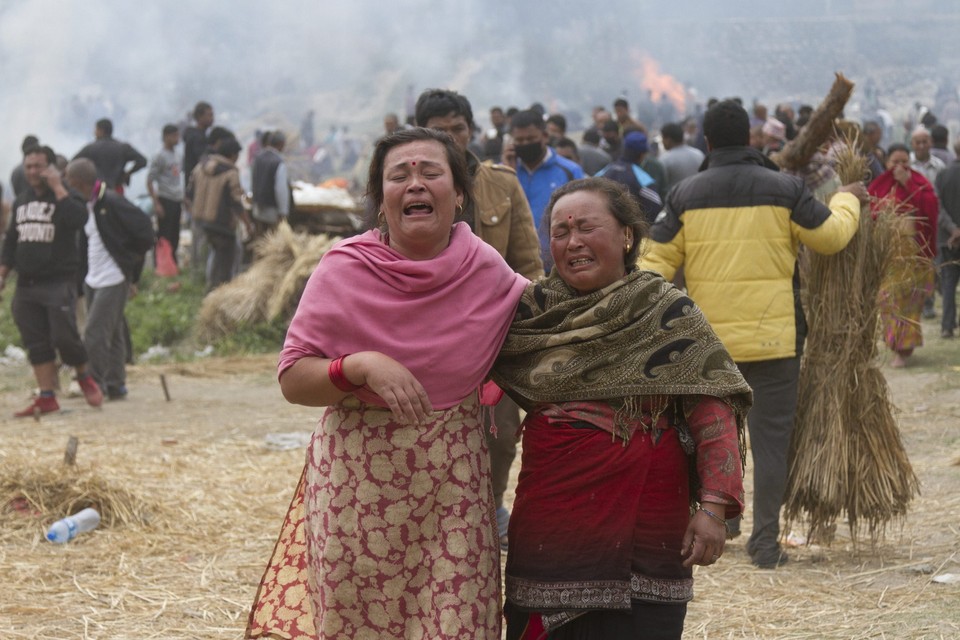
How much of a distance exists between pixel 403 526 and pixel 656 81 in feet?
126

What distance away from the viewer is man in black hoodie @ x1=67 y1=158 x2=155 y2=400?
10016mm

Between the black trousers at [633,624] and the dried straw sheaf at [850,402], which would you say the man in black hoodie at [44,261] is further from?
the black trousers at [633,624]

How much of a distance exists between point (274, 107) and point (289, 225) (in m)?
26.2

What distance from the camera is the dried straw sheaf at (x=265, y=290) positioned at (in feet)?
42.7

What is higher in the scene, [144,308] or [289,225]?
[289,225]

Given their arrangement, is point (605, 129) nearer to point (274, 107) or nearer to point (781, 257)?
point (781, 257)

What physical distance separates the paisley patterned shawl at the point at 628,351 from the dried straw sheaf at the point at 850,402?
261 cm

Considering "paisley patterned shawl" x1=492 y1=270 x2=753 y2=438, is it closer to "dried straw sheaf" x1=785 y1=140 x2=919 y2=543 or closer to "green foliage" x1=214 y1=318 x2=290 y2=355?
"dried straw sheaf" x1=785 y1=140 x2=919 y2=543

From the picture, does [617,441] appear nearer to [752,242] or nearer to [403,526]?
[403,526]

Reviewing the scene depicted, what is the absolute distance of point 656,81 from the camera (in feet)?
131

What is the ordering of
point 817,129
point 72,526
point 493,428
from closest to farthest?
point 493,428 < point 817,129 < point 72,526

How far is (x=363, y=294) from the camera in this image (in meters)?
2.87

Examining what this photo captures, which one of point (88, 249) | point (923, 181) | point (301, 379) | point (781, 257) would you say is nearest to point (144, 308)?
point (88, 249)

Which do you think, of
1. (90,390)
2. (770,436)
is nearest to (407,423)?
(770,436)
